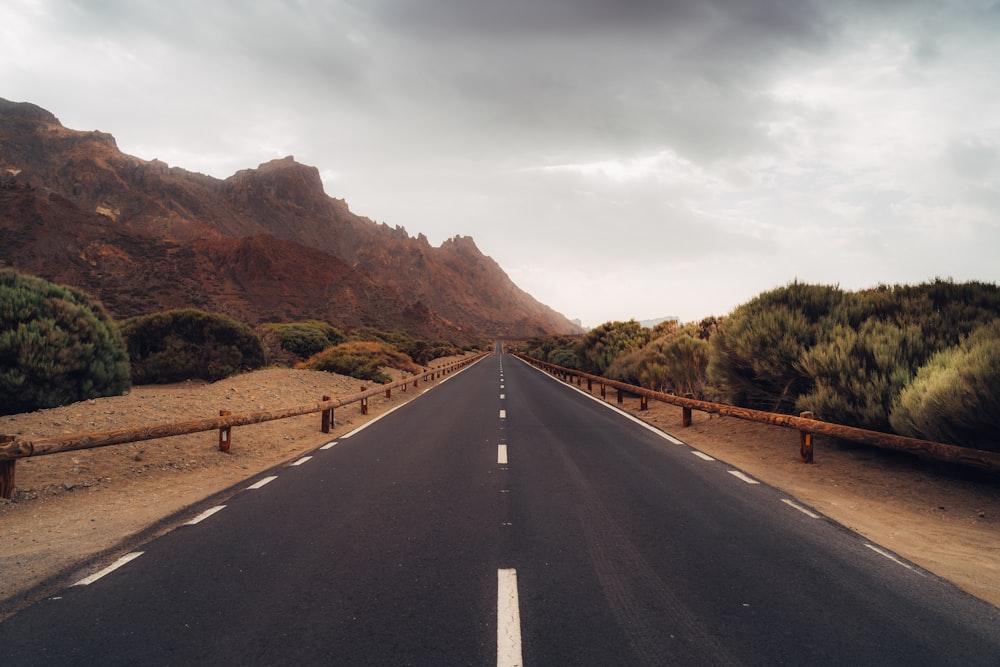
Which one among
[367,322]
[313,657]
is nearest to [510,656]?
[313,657]

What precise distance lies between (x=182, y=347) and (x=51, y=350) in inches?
328

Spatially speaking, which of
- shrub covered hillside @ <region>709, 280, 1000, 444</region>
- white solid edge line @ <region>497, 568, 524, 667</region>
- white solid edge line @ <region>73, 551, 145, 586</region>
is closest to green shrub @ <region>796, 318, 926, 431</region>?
shrub covered hillside @ <region>709, 280, 1000, 444</region>

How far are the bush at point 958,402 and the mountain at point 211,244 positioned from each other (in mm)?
54788

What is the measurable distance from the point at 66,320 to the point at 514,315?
613 ft

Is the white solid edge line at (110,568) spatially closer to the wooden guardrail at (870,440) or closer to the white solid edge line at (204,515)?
the white solid edge line at (204,515)

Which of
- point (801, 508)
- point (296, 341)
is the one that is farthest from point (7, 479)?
point (296, 341)

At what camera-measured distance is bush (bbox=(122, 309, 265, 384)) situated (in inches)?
687

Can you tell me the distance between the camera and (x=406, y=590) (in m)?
3.80

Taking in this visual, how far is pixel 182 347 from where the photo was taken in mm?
18094

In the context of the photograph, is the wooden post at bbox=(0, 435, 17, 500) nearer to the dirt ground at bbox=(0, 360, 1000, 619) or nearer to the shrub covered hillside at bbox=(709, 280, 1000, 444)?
the dirt ground at bbox=(0, 360, 1000, 619)

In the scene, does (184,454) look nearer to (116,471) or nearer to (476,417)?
(116,471)

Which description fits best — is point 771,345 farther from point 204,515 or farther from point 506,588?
point 204,515

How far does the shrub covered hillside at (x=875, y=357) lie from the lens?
6719mm

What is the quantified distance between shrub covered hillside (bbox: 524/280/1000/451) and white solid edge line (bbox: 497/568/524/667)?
650 cm
